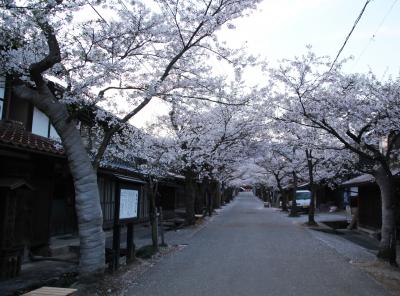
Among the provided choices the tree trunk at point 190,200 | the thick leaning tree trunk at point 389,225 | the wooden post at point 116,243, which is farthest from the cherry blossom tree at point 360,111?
the tree trunk at point 190,200

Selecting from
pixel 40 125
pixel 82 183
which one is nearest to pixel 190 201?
pixel 40 125

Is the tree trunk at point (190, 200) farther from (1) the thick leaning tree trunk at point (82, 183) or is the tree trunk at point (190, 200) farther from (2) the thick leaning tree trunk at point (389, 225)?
(1) the thick leaning tree trunk at point (82, 183)

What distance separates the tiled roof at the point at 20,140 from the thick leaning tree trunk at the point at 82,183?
1.73 metres

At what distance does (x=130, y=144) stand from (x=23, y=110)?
3.77 m

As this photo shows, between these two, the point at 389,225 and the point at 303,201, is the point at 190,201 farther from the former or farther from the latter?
the point at 303,201

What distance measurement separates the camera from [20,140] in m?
11.4

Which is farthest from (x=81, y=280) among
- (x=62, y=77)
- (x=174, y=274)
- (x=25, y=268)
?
(x=62, y=77)

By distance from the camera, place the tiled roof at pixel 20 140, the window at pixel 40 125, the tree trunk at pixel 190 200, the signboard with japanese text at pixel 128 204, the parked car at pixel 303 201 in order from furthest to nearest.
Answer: the parked car at pixel 303 201 < the tree trunk at pixel 190 200 < the window at pixel 40 125 < the signboard with japanese text at pixel 128 204 < the tiled roof at pixel 20 140

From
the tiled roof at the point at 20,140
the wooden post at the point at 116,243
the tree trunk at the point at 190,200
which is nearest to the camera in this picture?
the tiled roof at the point at 20,140

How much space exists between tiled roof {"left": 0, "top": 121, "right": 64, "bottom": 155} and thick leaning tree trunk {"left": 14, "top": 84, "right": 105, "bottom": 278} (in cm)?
173

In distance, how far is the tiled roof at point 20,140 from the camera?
1055 centimetres

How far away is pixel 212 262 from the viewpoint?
12547 millimetres

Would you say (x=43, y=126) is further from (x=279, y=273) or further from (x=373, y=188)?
(x=373, y=188)

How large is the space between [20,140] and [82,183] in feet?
11.0
